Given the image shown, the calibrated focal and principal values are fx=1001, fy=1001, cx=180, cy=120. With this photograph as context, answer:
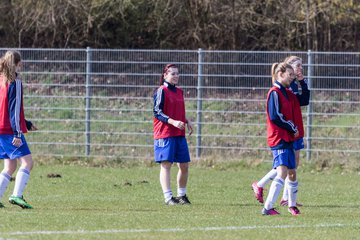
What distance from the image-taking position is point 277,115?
11719 mm

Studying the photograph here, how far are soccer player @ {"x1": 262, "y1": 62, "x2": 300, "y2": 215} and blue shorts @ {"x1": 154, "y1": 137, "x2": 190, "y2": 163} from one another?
2.08 m

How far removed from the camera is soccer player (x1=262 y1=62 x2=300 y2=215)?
38.5 ft

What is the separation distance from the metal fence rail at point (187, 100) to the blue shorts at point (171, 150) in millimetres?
7641

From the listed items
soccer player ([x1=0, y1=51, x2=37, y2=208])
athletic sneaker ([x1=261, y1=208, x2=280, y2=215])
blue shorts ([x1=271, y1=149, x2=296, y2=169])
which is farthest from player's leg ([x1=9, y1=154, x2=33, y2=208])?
blue shorts ([x1=271, y1=149, x2=296, y2=169])

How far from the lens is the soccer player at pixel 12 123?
12289 millimetres

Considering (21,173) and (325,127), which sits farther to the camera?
(325,127)

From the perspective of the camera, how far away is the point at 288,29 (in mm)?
27359

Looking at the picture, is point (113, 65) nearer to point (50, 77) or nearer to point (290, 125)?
point (50, 77)

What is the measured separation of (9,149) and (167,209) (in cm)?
213

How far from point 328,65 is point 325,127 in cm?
132

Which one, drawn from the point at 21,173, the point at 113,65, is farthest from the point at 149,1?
the point at 21,173

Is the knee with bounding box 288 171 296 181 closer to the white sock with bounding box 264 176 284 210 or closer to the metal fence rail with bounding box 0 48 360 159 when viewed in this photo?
the white sock with bounding box 264 176 284 210

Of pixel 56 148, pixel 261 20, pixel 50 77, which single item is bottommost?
pixel 56 148

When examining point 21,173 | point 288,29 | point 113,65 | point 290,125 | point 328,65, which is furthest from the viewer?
point 288,29
